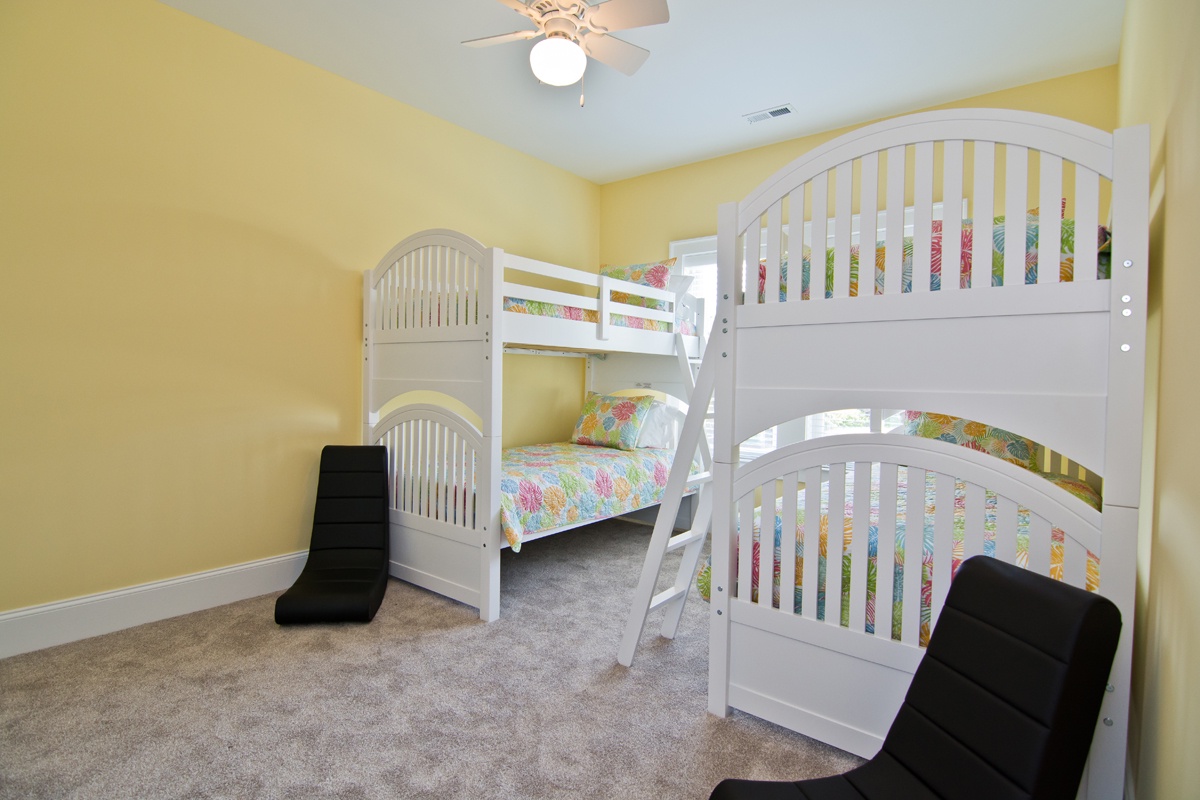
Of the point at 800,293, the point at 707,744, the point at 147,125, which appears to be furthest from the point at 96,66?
the point at 707,744

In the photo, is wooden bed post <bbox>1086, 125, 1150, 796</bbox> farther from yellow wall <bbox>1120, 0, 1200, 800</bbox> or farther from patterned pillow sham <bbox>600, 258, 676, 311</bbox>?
patterned pillow sham <bbox>600, 258, 676, 311</bbox>

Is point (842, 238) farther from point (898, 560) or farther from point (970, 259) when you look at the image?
point (898, 560)

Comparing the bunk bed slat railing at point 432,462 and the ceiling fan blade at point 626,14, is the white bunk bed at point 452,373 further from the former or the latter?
the ceiling fan blade at point 626,14

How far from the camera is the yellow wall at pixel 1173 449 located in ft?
3.35

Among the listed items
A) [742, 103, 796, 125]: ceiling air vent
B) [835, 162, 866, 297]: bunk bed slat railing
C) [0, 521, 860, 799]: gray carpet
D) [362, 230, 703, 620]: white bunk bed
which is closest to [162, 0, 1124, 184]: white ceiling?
[742, 103, 796, 125]: ceiling air vent

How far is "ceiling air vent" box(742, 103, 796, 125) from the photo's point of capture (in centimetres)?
333

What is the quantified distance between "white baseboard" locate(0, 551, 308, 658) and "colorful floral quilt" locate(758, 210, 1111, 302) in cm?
272

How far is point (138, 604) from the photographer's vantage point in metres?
2.50

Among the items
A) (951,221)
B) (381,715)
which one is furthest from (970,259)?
(381,715)

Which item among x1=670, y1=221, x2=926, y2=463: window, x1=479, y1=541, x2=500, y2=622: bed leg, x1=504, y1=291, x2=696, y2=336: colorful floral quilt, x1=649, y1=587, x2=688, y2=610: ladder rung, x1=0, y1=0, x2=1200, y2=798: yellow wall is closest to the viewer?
x1=0, y1=0, x2=1200, y2=798: yellow wall

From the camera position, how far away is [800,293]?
5.81 ft

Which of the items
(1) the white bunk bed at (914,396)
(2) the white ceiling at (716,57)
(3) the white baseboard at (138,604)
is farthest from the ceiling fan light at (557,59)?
(3) the white baseboard at (138,604)

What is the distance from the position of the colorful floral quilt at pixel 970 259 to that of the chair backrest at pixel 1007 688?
2.35 ft

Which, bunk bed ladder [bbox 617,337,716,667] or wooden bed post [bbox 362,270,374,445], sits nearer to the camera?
bunk bed ladder [bbox 617,337,716,667]
